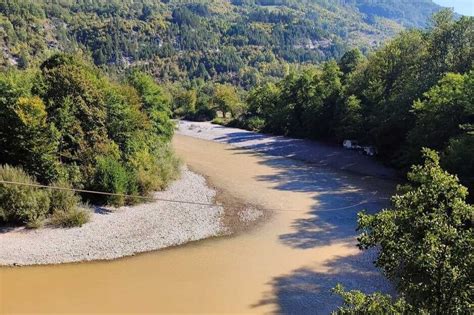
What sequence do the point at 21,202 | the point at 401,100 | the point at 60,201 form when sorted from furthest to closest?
the point at 401,100 < the point at 60,201 < the point at 21,202

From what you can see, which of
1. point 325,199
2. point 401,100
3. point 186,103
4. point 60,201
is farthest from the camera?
point 186,103

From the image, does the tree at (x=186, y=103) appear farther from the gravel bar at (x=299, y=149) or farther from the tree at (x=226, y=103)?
the gravel bar at (x=299, y=149)

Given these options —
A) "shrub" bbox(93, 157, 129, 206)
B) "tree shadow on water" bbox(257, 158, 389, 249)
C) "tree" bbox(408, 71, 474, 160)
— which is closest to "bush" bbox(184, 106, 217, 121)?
"tree shadow on water" bbox(257, 158, 389, 249)

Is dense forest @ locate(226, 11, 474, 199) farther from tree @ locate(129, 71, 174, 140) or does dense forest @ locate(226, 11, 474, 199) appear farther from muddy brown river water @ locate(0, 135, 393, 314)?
tree @ locate(129, 71, 174, 140)

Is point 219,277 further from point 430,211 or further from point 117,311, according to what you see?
point 430,211

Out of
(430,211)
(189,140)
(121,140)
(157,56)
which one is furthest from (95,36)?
(430,211)

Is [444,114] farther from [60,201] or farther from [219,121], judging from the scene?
A: [219,121]

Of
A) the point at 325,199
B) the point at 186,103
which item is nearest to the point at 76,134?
the point at 325,199

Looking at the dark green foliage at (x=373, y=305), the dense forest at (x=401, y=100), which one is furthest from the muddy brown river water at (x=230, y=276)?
the dark green foliage at (x=373, y=305)
